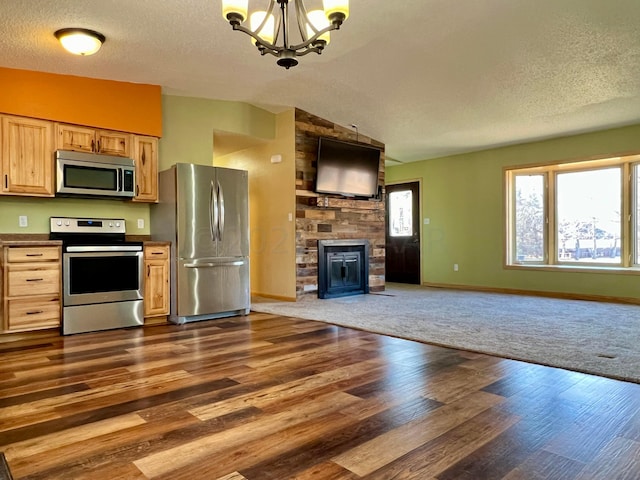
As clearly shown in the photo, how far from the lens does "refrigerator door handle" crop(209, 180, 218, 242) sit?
4.73 meters

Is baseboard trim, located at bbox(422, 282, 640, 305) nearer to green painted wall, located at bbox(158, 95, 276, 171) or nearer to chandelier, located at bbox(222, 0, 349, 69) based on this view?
green painted wall, located at bbox(158, 95, 276, 171)

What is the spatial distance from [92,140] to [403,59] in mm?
3164

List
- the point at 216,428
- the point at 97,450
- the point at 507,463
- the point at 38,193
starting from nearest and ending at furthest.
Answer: the point at 507,463 → the point at 97,450 → the point at 216,428 → the point at 38,193

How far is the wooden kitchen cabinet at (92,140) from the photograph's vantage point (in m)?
4.21

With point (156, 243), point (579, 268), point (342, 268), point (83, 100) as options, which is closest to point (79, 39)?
point (83, 100)

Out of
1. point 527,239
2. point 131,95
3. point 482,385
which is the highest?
point 131,95

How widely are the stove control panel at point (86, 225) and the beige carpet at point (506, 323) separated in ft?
6.08

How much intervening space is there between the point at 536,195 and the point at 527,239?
699 mm

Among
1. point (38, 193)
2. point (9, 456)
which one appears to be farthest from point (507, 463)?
point (38, 193)

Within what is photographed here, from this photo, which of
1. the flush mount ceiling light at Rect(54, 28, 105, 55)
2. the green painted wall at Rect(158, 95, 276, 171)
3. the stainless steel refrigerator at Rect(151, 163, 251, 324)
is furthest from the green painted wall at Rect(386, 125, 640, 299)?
the flush mount ceiling light at Rect(54, 28, 105, 55)

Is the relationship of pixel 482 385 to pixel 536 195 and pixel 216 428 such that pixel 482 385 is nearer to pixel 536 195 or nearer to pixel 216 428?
pixel 216 428

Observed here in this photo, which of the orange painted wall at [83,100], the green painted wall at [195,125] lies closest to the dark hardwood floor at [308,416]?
the orange painted wall at [83,100]

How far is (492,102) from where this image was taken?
206 inches

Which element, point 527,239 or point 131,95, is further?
point 527,239
